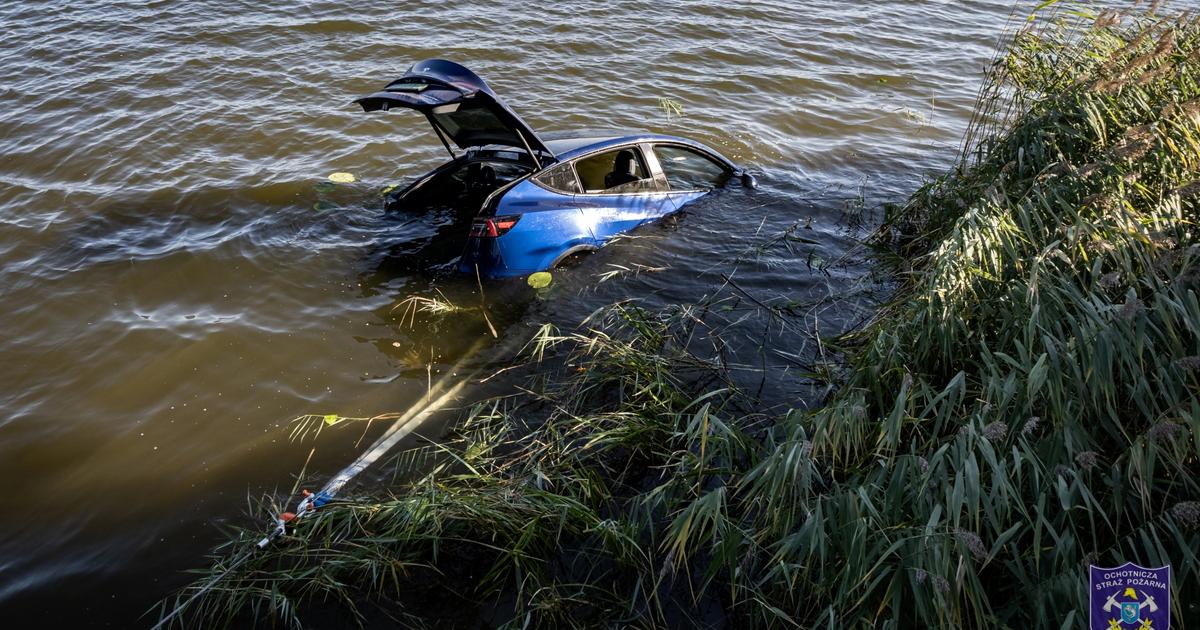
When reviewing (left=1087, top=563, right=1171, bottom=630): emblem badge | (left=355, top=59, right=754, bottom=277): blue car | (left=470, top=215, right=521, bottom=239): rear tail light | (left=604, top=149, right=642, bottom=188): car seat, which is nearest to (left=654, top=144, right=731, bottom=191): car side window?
(left=355, top=59, right=754, bottom=277): blue car

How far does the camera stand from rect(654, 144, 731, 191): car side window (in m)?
9.03

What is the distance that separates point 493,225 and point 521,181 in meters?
0.46

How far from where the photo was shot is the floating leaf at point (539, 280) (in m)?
7.35

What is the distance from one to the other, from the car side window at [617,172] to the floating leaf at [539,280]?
1050mm

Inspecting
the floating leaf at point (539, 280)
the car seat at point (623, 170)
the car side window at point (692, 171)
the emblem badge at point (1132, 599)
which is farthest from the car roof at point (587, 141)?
the emblem badge at point (1132, 599)

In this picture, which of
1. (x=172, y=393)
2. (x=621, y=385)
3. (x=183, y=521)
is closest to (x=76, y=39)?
(x=172, y=393)

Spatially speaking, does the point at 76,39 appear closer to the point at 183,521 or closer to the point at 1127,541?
the point at 183,521

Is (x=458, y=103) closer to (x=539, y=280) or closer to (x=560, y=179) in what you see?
(x=560, y=179)

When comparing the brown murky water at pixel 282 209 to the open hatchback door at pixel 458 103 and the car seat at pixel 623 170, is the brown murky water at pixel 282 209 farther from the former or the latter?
the open hatchback door at pixel 458 103

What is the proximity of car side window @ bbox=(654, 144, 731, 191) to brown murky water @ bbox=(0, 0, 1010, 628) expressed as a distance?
12.7 inches

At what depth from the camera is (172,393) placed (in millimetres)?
6094

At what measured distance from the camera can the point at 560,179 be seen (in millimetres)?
7379

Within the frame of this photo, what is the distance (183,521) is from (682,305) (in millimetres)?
3876

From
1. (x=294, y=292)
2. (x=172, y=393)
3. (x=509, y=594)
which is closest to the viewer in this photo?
(x=509, y=594)
